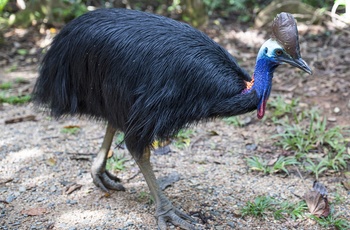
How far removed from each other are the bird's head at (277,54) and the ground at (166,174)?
798 mm

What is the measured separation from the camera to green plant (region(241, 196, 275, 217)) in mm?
2689

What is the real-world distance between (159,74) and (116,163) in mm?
1178

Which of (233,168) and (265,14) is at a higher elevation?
(265,14)

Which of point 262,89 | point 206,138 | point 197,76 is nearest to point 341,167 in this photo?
point 206,138

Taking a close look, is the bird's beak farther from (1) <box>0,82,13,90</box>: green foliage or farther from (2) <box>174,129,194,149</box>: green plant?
(1) <box>0,82,13,90</box>: green foliage

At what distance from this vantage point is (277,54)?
226 cm

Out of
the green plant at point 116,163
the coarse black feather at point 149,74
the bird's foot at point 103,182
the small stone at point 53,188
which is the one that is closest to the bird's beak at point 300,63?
the coarse black feather at point 149,74

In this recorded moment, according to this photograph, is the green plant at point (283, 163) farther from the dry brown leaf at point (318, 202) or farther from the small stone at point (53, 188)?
the small stone at point (53, 188)

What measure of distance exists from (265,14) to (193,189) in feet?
13.9

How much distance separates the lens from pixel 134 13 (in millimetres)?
2520

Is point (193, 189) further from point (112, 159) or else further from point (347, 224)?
point (347, 224)

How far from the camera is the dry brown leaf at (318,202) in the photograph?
8.87ft

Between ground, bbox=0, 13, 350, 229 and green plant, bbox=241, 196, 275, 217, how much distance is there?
0.11ft

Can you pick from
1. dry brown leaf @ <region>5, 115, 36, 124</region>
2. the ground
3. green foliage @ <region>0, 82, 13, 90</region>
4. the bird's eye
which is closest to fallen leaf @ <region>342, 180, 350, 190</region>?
the ground
